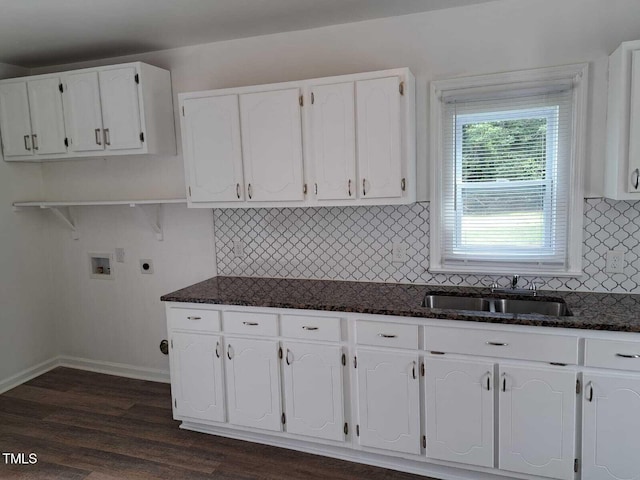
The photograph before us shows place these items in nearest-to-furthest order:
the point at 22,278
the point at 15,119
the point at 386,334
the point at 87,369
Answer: the point at 386,334 < the point at 15,119 < the point at 22,278 < the point at 87,369

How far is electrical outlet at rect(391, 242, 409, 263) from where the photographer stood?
2979mm

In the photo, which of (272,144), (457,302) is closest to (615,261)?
(457,302)

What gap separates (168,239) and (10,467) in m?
1.71

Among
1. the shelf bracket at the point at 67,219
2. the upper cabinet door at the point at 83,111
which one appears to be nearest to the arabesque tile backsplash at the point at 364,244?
the upper cabinet door at the point at 83,111

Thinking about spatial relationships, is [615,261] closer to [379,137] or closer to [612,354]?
[612,354]

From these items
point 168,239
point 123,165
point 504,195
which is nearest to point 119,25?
point 123,165

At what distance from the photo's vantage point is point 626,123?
229cm

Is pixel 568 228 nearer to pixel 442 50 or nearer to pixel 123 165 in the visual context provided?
pixel 442 50

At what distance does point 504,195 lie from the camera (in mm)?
2773

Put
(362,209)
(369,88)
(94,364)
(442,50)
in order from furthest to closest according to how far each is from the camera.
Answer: (94,364) → (362,209) → (442,50) → (369,88)

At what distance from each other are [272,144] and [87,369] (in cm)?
269

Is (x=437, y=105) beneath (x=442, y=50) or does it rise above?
beneath

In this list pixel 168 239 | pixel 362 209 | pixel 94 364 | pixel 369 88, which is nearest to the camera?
pixel 369 88

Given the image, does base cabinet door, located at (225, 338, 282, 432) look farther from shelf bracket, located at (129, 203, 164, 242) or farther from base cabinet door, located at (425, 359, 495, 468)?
shelf bracket, located at (129, 203, 164, 242)
